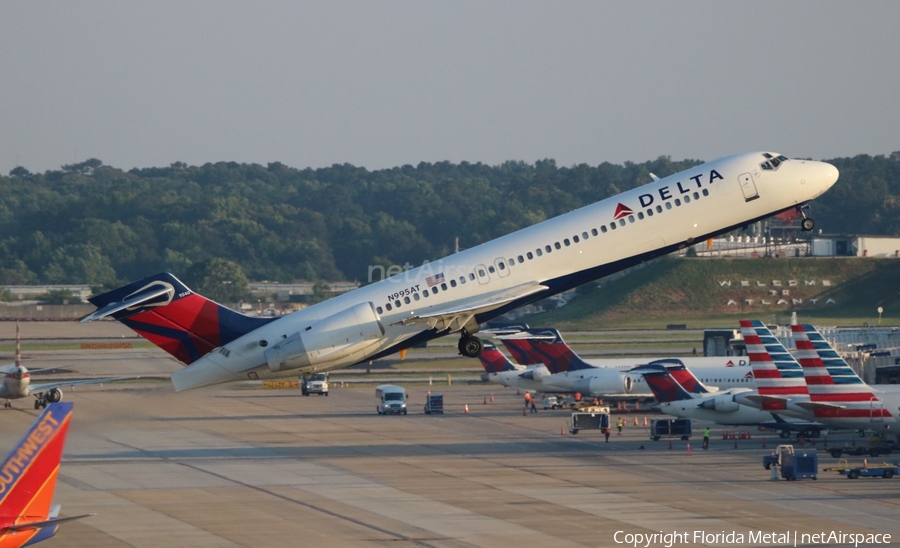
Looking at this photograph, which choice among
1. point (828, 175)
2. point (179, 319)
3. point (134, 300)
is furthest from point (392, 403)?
point (134, 300)

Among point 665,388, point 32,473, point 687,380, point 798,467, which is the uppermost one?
point 687,380

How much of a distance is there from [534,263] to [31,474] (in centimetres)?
2463

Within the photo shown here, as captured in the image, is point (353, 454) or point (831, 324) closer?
point (353, 454)

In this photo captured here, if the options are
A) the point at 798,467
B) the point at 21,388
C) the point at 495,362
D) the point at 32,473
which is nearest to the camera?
the point at 32,473

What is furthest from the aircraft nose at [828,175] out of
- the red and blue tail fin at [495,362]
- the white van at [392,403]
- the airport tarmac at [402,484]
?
the red and blue tail fin at [495,362]

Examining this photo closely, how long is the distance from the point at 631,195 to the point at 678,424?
105 ft

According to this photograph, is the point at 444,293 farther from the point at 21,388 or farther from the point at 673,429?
the point at 21,388

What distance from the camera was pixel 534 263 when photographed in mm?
57250

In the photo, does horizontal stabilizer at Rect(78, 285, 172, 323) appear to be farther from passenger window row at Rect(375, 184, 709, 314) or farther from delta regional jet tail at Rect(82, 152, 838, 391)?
passenger window row at Rect(375, 184, 709, 314)

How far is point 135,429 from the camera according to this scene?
94062 mm

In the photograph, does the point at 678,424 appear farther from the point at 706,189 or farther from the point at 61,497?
the point at 61,497

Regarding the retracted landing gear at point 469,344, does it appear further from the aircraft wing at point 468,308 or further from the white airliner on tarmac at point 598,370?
the white airliner on tarmac at point 598,370

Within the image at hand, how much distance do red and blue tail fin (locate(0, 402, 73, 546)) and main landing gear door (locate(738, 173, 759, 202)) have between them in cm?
3229

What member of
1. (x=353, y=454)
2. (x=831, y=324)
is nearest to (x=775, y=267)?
(x=831, y=324)
